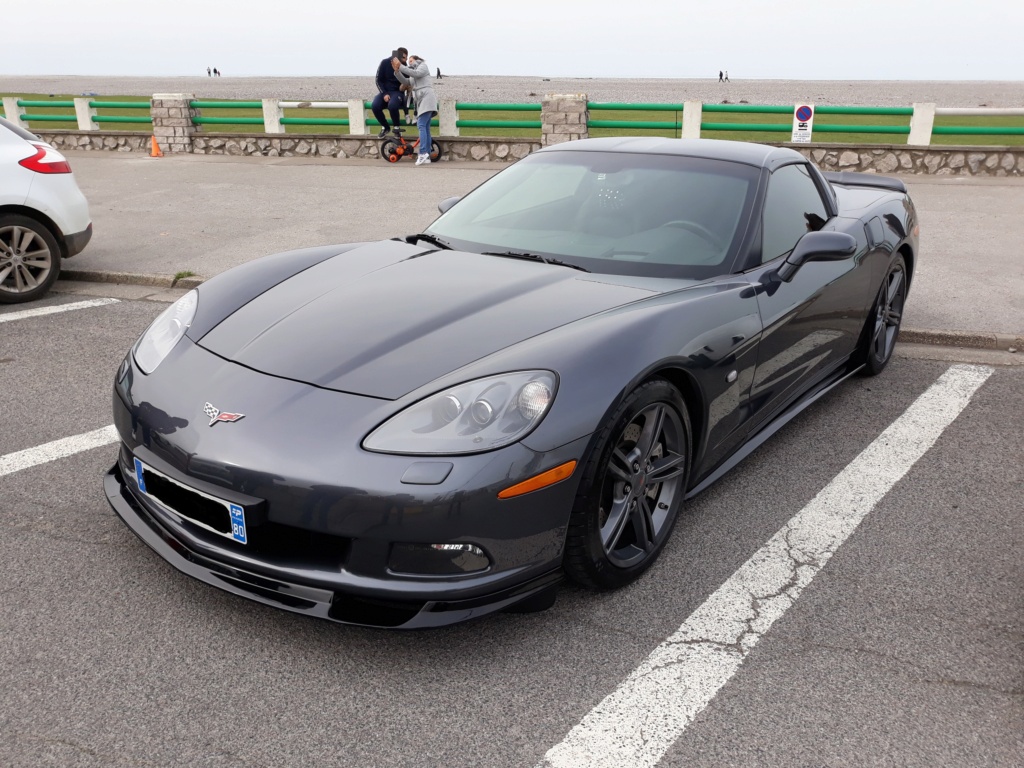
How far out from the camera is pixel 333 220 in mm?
10531

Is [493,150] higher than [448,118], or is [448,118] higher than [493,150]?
[448,118]

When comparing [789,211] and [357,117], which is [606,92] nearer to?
[357,117]

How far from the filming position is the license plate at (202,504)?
8.87 feet

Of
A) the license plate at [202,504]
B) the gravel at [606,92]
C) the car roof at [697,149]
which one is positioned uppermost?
the car roof at [697,149]

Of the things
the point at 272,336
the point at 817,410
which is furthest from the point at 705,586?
the point at 817,410

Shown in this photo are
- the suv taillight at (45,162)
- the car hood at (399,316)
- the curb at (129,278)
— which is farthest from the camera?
the curb at (129,278)

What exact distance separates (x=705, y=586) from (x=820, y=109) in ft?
45.1

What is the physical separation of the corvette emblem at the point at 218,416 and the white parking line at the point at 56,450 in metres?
1.52

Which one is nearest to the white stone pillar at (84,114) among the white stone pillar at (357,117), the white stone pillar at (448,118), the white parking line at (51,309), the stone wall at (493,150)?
the stone wall at (493,150)

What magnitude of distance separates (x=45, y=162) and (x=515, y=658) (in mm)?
6396

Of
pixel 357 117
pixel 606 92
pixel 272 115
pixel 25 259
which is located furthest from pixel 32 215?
pixel 606 92

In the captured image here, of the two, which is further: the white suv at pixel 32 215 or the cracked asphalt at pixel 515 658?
the white suv at pixel 32 215

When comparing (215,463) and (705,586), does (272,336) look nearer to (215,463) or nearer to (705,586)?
(215,463)

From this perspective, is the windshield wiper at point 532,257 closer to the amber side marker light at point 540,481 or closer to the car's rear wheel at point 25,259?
the amber side marker light at point 540,481
